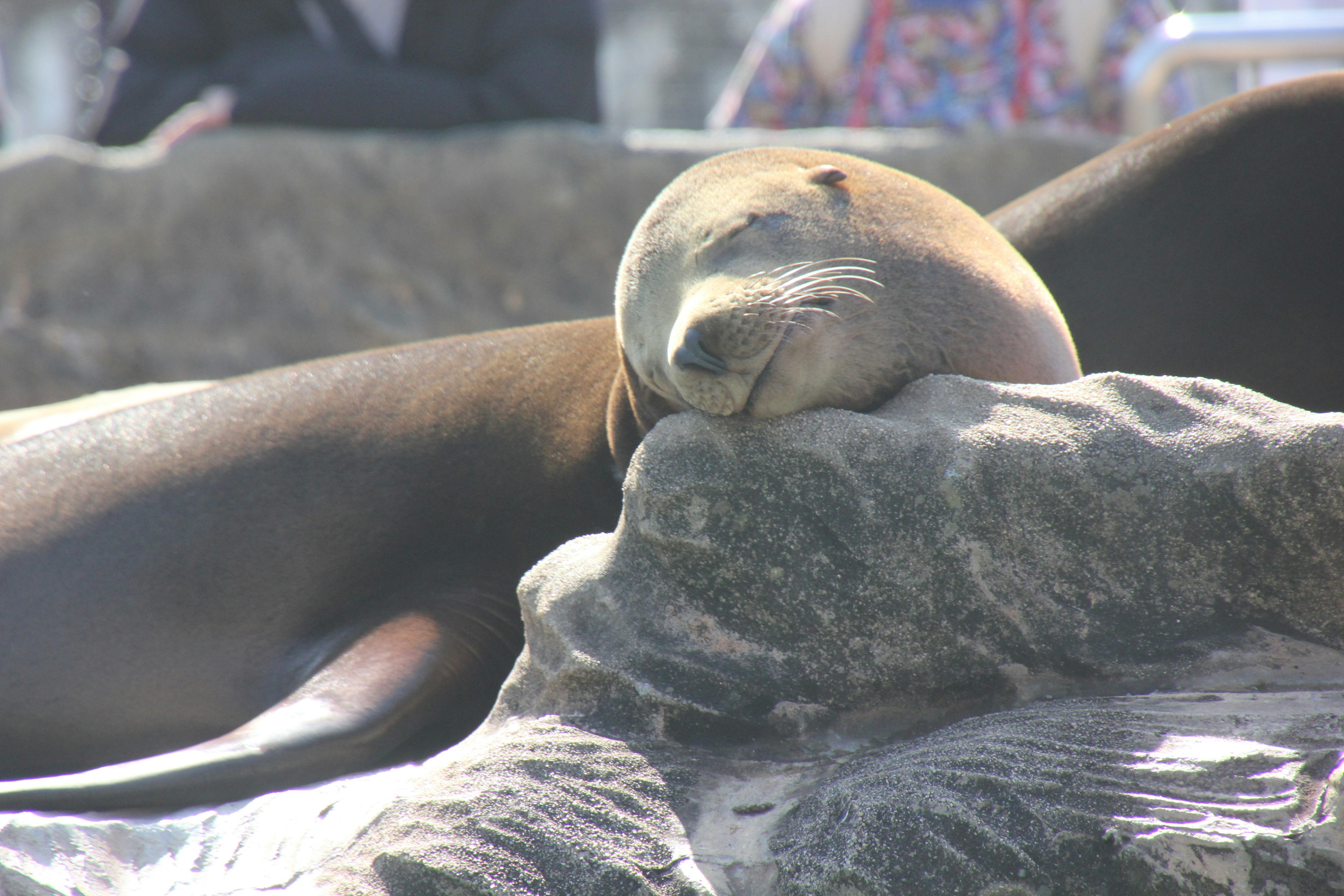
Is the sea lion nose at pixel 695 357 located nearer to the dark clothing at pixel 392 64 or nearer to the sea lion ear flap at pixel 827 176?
the sea lion ear flap at pixel 827 176

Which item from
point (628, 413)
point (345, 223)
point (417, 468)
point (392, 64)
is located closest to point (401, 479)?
point (417, 468)

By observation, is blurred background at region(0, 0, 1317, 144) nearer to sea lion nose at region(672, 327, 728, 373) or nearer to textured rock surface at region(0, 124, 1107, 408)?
textured rock surface at region(0, 124, 1107, 408)

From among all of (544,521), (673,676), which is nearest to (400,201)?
(544,521)

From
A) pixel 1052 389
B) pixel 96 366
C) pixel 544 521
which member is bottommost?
pixel 96 366

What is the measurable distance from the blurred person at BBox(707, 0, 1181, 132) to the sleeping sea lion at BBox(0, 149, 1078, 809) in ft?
12.1

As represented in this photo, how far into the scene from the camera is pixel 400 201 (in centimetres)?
612

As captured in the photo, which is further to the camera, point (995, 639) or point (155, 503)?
point (155, 503)

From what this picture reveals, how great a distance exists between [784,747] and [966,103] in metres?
5.28

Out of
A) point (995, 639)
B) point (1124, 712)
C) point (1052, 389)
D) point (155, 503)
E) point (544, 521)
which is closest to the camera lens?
point (1124, 712)

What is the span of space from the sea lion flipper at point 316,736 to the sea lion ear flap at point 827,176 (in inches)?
45.9

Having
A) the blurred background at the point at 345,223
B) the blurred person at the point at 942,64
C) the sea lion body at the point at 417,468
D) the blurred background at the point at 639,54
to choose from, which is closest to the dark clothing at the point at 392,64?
the blurred background at the point at 345,223

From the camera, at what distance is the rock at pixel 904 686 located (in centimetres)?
142

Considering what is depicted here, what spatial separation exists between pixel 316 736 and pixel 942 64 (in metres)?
5.14

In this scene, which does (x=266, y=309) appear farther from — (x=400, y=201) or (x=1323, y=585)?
(x=1323, y=585)
